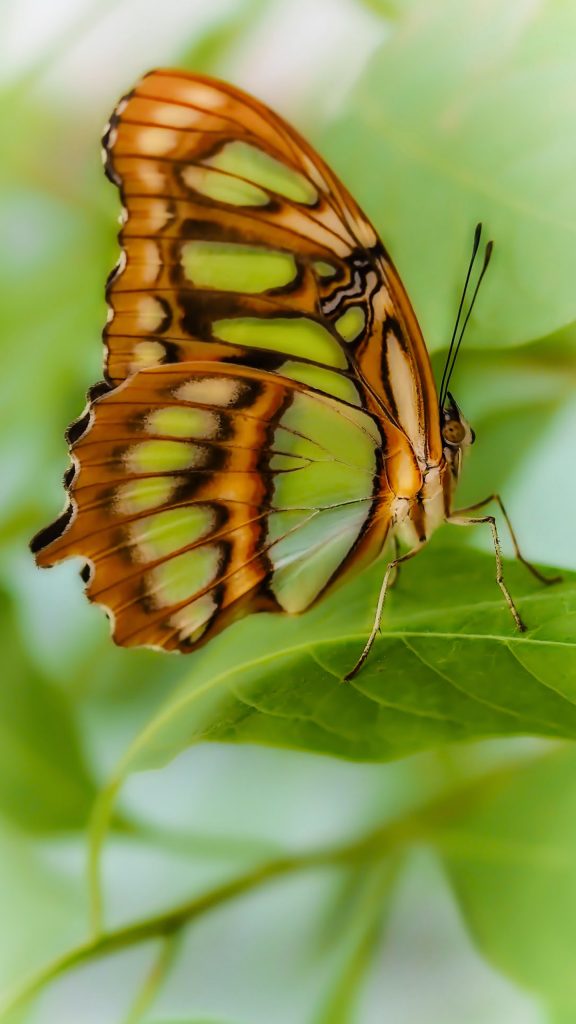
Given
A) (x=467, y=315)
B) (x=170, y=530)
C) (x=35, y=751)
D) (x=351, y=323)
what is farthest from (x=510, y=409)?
(x=35, y=751)

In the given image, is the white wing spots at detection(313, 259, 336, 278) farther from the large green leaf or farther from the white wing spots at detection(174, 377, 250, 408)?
the large green leaf

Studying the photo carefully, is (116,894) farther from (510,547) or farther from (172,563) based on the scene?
(510,547)

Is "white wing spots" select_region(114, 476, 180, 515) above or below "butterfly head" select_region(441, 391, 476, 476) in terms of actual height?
above

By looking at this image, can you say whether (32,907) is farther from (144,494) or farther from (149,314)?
(149,314)

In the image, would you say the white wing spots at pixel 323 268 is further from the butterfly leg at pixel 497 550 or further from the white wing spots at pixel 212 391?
the butterfly leg at pixel 497 550

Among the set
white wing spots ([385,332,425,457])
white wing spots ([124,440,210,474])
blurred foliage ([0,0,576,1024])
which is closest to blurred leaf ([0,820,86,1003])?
blurred foliage ([0,0,576,1024])

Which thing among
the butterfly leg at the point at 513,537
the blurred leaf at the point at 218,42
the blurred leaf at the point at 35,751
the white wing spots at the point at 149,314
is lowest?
the blurred leaf at the point at 35,751

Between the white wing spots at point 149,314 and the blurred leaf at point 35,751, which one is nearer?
the white wing spots at point 149,314

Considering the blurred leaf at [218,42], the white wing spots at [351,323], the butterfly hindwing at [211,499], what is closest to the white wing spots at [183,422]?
the butterfly hindwing at [211,499]
